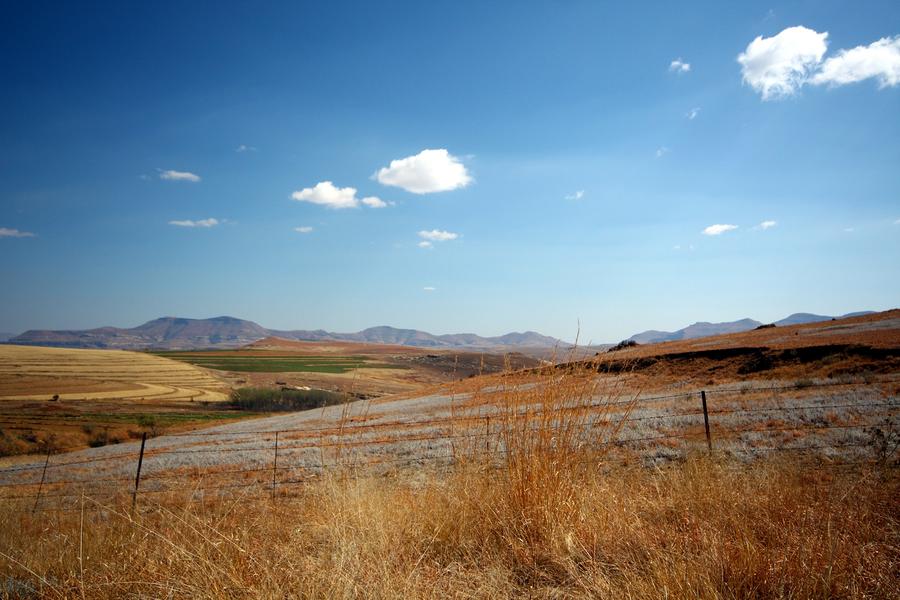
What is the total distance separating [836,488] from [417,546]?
9.59ft

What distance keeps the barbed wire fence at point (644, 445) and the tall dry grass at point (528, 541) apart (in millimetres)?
377

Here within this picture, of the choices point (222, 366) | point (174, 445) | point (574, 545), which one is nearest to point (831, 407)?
point (574, 545)

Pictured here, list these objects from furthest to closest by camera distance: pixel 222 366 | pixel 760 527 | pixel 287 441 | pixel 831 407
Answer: pixel 222 366 < pixel 287 441 < pixel 831 407 < pixel 760 527

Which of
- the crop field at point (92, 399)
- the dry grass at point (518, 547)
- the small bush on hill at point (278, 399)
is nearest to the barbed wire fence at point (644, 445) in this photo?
the dry grass at point (518, 547)

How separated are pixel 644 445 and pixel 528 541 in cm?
806

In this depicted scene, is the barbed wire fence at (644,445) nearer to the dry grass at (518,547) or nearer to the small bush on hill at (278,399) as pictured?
the dry grass at (518,547)

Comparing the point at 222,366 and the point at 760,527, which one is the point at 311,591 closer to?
the point at 760,527

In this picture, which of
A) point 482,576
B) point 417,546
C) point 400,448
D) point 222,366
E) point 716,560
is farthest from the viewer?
point 222,366

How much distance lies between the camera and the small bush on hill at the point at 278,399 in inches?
2165

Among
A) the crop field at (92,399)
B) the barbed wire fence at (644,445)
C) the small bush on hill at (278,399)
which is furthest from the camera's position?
the small bush on hill at (278,399)

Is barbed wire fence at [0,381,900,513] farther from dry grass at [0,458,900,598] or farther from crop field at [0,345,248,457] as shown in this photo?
crop field at [0,345,248,457]

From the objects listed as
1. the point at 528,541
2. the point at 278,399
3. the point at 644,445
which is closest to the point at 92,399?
the point at 278,399

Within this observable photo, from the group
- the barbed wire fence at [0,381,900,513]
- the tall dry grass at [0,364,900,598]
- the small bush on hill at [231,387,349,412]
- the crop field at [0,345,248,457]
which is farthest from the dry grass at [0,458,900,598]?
the small bush on hill at [231,387,349,412]

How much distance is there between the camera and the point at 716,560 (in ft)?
7.34
